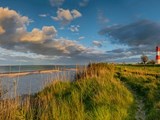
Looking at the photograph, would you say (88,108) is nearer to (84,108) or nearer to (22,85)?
(84,108)

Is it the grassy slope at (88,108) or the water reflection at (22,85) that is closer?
the grassy slope at (88,108)

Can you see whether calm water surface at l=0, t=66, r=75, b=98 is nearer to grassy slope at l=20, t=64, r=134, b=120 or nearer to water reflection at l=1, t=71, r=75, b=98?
water reflection at l=1, t=71, r=75, b=98

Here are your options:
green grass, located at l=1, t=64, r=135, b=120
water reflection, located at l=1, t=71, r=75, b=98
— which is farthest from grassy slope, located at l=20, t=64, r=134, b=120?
water reflection, located at l=1, t=71, r=75, b=98

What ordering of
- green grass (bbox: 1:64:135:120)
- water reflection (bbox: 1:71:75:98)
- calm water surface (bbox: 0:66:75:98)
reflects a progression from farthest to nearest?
calm water surface (bbox: 0:66:75:98)
water reflection (bbox: 1:71:75:98)
green grass (bbox: 1:64:135:120)

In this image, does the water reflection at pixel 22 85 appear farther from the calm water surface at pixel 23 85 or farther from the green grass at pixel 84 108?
the green grass at pixel 84 108

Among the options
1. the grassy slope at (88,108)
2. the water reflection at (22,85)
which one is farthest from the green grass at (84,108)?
the water reflection at (22,85)

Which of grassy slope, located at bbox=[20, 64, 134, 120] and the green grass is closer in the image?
the green grass

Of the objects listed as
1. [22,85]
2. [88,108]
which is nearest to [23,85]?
[22,85]

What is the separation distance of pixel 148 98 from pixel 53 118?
18.4ft

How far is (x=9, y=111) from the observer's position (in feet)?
25.3

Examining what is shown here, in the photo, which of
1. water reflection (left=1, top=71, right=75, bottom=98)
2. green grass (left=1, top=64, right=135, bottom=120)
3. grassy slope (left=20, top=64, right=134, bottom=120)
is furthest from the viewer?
water reflection (left=1, top=71, right=75, bottom=98)

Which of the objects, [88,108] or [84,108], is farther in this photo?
[88,108]

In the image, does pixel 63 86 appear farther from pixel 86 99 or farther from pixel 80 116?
pixel 80 116

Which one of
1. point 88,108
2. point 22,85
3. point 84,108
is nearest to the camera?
point 84,108
